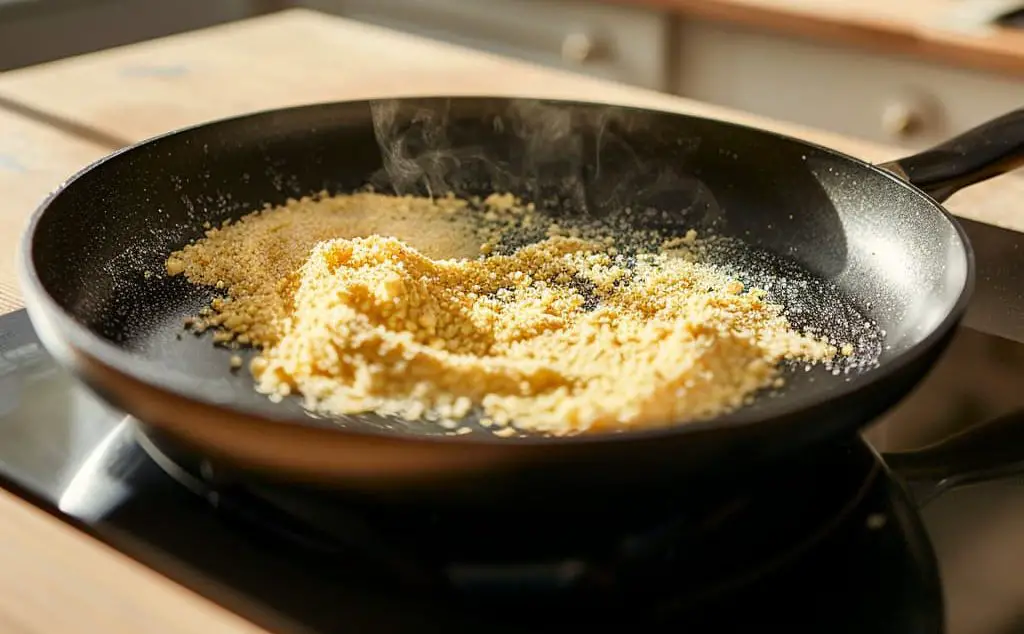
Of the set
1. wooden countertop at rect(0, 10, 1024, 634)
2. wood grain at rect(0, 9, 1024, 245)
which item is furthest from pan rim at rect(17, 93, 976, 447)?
wood grain at rect(0, 9, 1024, 245)

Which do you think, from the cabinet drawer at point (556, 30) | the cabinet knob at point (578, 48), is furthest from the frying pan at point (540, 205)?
the cabinet knob at point (578, 48)

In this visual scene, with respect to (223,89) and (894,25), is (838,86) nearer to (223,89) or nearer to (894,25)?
(894,25)

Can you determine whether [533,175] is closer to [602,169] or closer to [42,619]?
[602,169]

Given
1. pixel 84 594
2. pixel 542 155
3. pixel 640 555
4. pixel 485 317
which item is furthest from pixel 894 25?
pixel 84 594

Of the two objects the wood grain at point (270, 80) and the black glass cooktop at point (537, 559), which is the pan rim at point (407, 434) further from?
the wood grain at point (270, 80)

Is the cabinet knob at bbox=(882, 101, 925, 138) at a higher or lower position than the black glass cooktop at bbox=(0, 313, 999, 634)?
lower

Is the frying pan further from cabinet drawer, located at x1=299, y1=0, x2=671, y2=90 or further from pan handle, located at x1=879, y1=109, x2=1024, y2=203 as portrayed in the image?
cabinet drawer, located at x1=299, y1=0, x2=671, y2=90
